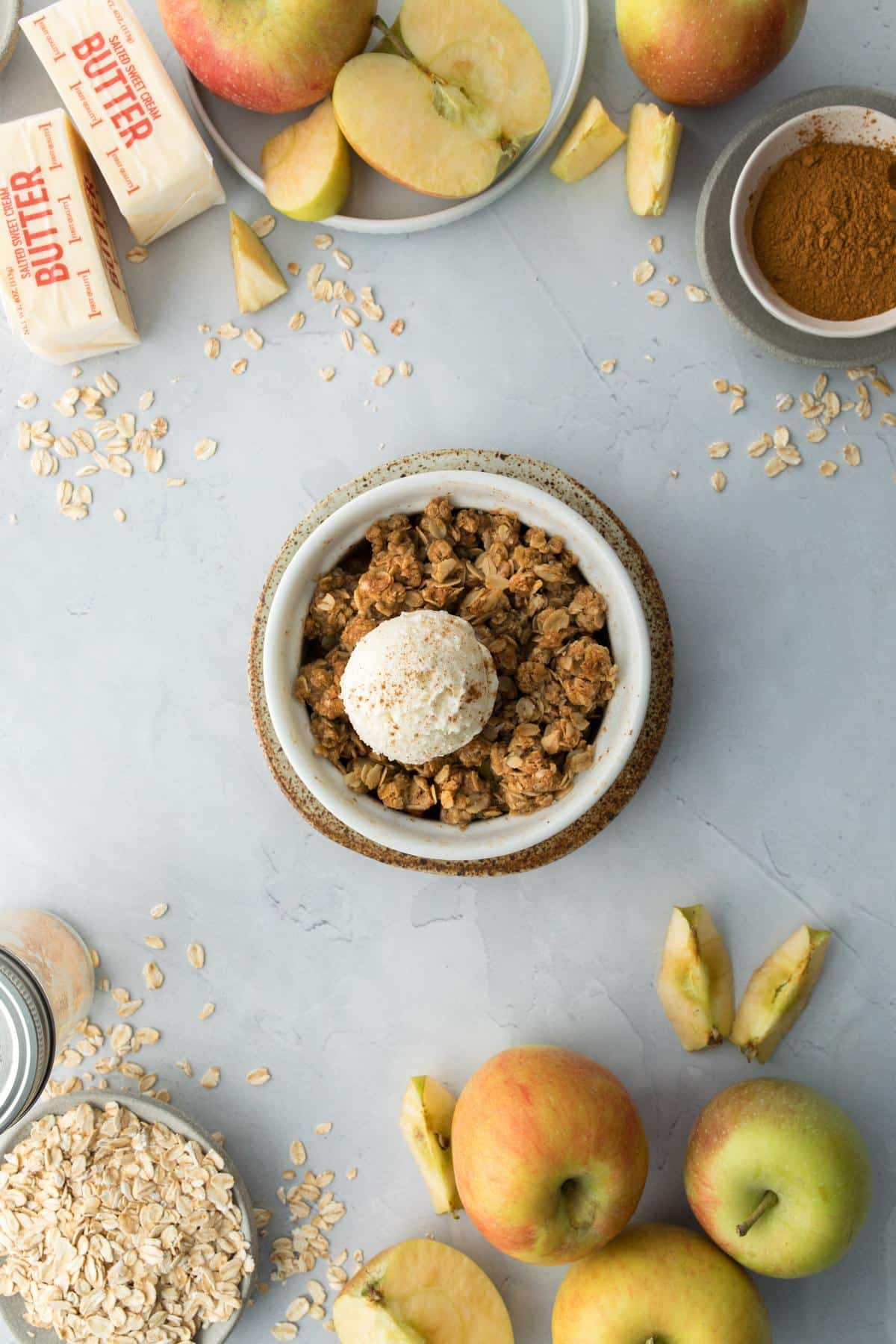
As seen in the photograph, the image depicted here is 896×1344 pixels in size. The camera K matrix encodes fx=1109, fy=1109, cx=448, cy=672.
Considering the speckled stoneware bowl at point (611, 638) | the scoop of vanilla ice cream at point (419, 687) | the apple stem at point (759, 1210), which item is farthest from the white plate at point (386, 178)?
the apple stem at point (759, 1210)

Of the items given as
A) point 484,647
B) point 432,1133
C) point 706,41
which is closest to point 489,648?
point 484,647

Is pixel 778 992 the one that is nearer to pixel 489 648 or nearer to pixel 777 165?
pixel 489 648

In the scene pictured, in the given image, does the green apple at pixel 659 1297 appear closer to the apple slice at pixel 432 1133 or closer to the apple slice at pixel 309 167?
the apple slice at pixel 432 1133

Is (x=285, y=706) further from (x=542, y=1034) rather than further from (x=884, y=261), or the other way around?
(x=884, y=261)

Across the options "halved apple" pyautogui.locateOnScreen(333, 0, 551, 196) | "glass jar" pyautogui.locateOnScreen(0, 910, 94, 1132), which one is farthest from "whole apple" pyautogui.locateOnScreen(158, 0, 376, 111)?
"glass jar" pyautogui.locateOnScreen(0, 910, 94, 1132)

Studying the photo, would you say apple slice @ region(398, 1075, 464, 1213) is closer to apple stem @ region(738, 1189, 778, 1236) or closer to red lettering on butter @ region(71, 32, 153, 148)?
apple stem @ region(738, 1189, 778, 1236)

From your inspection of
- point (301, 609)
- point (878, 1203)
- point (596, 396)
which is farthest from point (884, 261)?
point (878, 1203)

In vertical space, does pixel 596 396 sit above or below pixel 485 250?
below

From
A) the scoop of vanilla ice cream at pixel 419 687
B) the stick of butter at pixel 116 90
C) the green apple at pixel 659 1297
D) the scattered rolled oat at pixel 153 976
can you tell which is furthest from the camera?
the scattered rolled oat at pixel 153 976
